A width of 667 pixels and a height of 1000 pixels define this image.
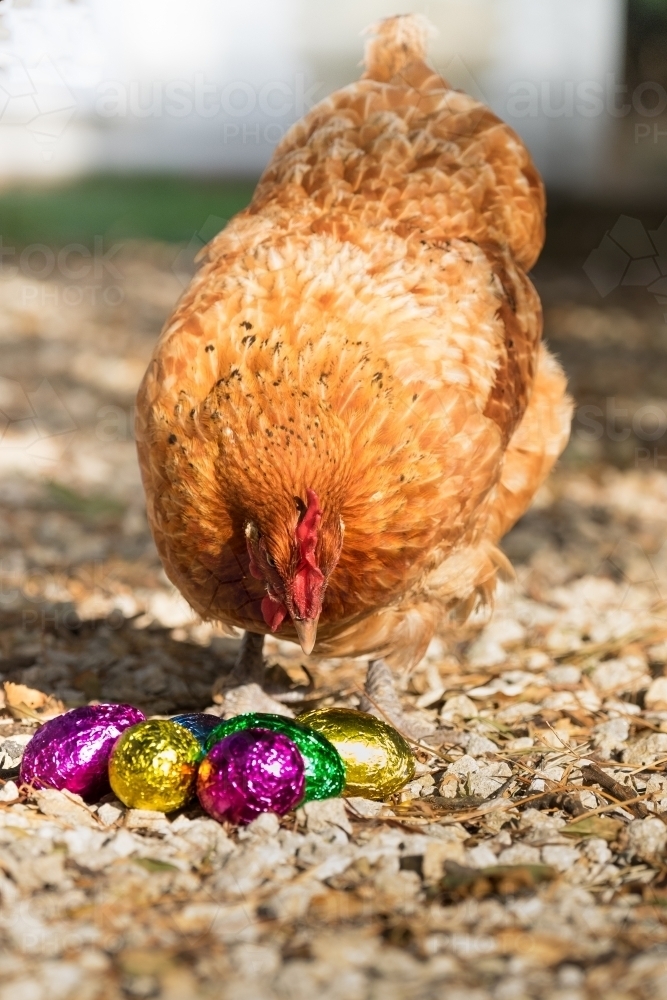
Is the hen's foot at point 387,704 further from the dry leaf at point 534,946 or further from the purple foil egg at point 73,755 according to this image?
the dry leaf at point 534,946

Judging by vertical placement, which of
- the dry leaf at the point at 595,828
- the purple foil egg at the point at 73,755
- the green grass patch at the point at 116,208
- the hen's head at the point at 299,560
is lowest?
the green grass patch at the point at 116,208

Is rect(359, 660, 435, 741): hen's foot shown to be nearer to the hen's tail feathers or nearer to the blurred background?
the blurred background

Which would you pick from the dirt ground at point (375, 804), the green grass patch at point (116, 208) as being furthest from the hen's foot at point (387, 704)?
the green grass patch at point (116, 208)

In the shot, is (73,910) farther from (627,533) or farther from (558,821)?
(627,533)

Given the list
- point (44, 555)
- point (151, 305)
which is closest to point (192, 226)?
point (151, 305)

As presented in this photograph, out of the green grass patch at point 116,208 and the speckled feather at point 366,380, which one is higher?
the speckled feather at point 366,380

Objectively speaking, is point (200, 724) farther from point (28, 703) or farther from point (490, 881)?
point (490, 881)

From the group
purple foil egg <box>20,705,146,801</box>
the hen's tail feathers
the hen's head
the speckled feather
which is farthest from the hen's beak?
the hen's tail feathers
